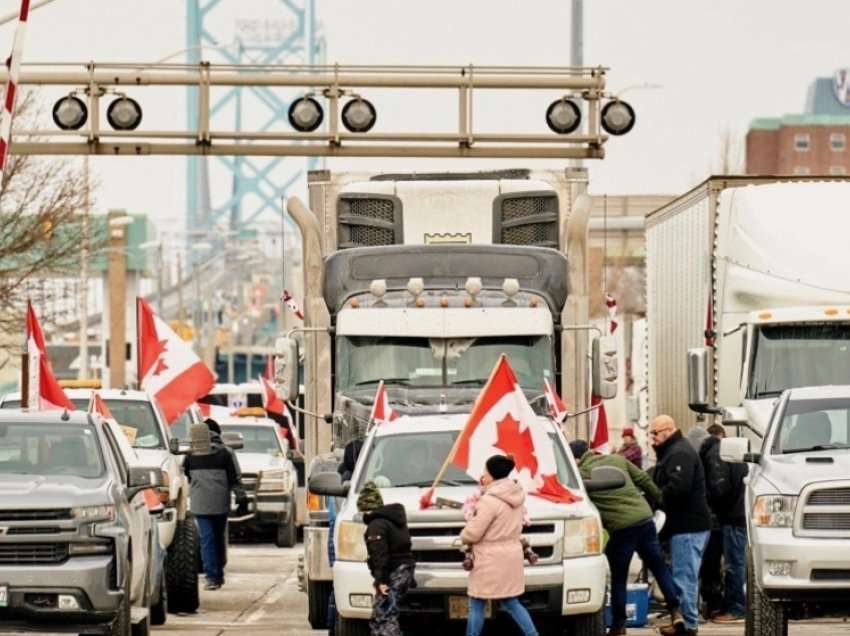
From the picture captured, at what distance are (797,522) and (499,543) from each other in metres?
2.47

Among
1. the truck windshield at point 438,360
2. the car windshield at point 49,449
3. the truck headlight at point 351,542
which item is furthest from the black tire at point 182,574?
the truck headlight at point 351,542

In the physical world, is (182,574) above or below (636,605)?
below

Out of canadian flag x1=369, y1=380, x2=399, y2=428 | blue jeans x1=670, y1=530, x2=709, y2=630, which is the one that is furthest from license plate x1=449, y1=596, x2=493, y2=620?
blue jeans x1=670, y1=530, x2=709, y2=630

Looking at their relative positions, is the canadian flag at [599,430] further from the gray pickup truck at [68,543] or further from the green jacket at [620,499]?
the gray pickup truck at [68,543]

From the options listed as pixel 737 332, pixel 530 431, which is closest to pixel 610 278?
pixel 737 332

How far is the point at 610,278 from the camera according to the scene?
341 feet

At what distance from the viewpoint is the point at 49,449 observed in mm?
18281

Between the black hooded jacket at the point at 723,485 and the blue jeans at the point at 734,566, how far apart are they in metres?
0.09

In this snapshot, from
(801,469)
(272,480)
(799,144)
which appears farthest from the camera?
(799,144)

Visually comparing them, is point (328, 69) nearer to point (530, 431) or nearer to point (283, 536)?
point (283, 536)

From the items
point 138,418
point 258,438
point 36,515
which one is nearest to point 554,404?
point 36,515

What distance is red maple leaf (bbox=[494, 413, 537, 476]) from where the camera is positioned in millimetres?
17516

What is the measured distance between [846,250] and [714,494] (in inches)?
129

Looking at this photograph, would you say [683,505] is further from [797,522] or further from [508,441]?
[508,441]
